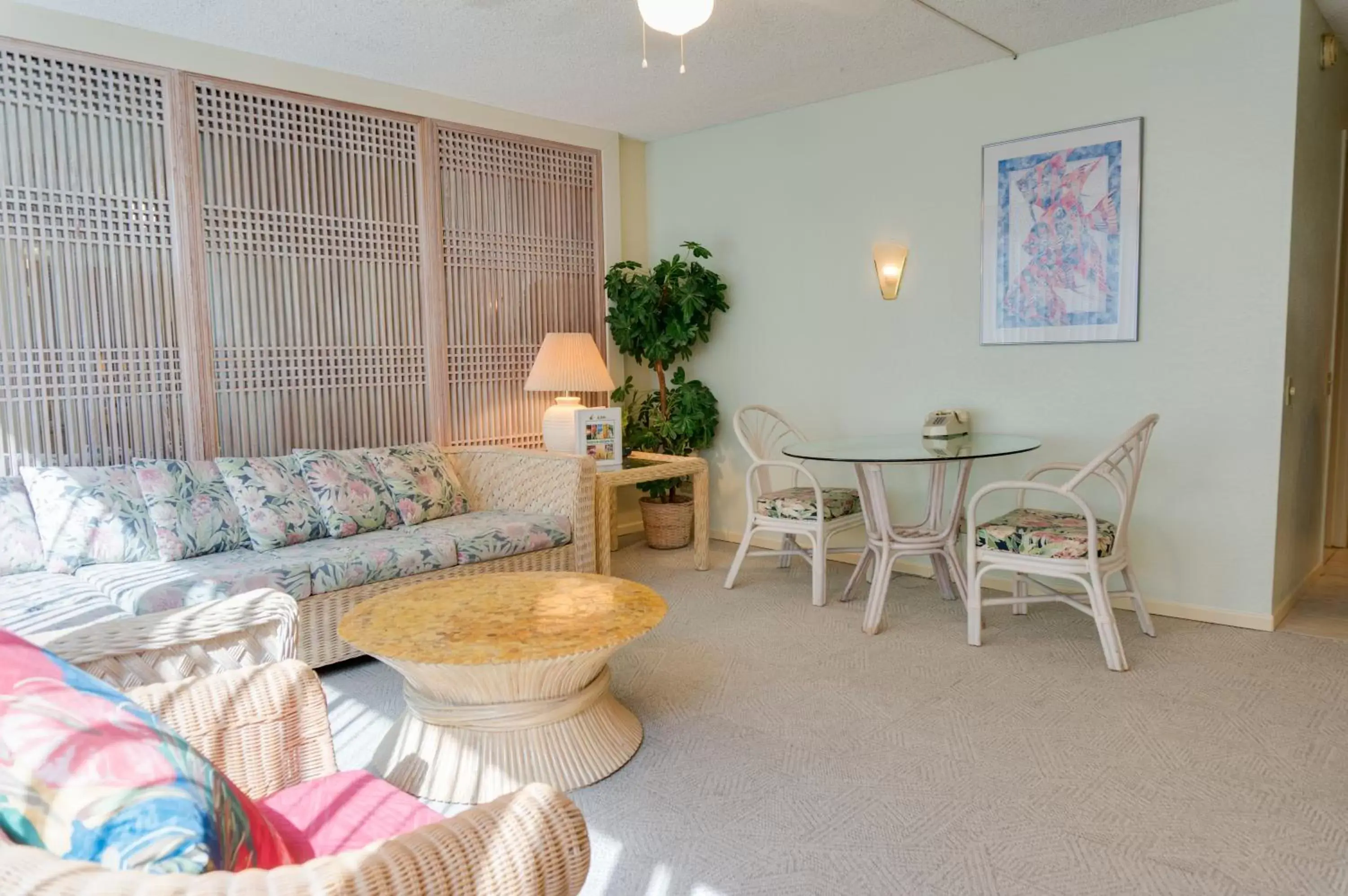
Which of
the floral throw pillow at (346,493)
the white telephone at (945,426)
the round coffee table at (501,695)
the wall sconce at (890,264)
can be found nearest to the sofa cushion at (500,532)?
the floral throw pillow at (346,493)

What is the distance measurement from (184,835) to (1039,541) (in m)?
2.96

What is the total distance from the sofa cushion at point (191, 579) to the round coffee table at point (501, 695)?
22.6 inches

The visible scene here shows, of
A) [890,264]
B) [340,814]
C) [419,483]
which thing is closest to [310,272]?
[419,483]

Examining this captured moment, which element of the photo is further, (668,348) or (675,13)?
(668,348)

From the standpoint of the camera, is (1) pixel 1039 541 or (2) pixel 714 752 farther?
(1) pixel 1039 541

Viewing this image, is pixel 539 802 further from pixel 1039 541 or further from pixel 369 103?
pixel 369 103

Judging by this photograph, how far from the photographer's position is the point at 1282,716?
2.73 metres

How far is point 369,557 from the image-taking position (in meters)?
3.30

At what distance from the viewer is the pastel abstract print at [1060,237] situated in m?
3.79

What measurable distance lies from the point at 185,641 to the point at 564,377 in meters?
2.69

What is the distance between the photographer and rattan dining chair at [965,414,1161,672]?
3139 mm

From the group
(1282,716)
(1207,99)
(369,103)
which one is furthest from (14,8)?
(1282,716)

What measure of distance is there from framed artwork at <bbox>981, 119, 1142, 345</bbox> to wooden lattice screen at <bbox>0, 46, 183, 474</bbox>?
3597 millimetres

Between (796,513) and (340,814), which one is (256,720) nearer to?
(340,814)
